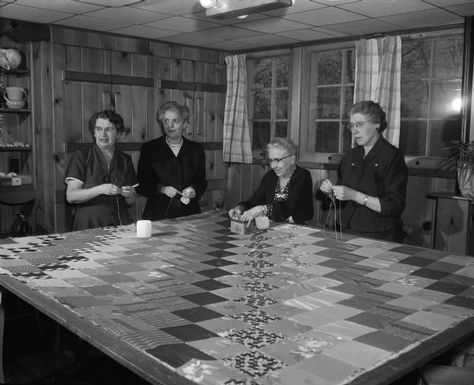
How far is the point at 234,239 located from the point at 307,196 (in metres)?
0.86

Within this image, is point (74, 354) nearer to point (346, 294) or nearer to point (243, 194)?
point (346, 294)

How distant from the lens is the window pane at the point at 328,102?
5387 millimetres

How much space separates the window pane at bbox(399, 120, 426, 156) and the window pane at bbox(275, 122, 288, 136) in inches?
56.9

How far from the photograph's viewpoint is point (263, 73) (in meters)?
6.11

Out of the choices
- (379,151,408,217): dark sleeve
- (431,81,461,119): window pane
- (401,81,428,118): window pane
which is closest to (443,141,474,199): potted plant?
(431,81,461,119): window pane

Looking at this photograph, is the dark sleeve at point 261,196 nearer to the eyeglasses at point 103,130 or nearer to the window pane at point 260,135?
the eyeglasses at point 103,130

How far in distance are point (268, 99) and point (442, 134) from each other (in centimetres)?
216

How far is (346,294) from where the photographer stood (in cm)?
198

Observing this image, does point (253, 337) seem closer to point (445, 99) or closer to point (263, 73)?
point (445, 99)

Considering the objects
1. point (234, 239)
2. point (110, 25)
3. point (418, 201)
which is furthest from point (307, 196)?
point (110, 25)

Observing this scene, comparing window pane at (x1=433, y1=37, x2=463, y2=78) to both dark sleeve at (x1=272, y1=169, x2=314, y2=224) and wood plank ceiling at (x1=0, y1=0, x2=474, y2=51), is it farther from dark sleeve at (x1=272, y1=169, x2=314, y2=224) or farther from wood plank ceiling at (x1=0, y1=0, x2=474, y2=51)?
dark sleeve at (x1=272, y1=169, x2=314, y2=224)

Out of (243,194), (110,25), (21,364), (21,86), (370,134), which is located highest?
(110,25)

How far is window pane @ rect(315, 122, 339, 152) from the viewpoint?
5.42 m

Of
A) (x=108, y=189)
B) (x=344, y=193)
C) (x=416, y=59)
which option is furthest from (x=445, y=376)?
(x=416, y=59)
